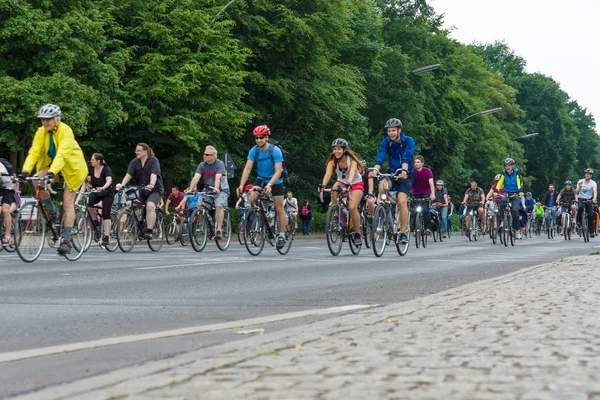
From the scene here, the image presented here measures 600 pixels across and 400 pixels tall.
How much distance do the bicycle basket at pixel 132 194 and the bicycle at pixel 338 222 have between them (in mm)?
4039

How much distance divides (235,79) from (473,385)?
110ft

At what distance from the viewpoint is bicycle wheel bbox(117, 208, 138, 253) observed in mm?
18641

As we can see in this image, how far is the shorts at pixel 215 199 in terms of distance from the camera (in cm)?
1948

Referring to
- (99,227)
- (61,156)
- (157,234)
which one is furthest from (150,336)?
(157,234)

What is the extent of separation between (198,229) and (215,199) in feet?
2.11

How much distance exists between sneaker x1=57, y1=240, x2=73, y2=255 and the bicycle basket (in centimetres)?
415

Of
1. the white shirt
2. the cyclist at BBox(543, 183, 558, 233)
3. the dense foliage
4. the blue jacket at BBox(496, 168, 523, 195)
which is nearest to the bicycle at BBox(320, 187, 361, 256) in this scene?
the blue jacket at BBox(496, 168, 523, 195)

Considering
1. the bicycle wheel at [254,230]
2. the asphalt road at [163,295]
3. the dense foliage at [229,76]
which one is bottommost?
the asphalt road at [163,295]

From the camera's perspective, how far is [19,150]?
114 ft

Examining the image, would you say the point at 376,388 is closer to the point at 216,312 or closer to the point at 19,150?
the point at 216,312

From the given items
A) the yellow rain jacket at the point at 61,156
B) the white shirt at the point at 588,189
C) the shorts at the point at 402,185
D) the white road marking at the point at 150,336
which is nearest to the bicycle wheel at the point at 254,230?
the shorts at the point at 402,185

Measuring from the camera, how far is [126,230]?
62.0 feet

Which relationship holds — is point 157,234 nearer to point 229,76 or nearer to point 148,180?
point 148,180

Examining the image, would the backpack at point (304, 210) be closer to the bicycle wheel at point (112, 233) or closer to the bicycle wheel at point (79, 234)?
the bicycle wheel at point (112, 233)
